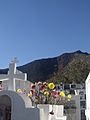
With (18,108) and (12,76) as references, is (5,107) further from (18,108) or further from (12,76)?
(12,76)

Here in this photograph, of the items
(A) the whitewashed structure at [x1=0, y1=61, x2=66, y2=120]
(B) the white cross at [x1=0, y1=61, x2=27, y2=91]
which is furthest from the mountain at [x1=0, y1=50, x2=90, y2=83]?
(A) the whitewashed structure at [x1=0, y1=61, x2=66, y2=120]

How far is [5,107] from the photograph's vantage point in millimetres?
9750

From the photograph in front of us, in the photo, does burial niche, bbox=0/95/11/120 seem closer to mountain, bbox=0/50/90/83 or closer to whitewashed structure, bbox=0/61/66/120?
whitewashed structure, bbox=0/61/66/120

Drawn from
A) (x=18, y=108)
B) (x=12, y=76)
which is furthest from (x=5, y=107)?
(x=12, y=76)

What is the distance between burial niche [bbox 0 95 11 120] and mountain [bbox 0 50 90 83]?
3289 cm

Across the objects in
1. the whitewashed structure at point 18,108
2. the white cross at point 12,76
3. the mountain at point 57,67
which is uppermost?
the mountain at point 57,67

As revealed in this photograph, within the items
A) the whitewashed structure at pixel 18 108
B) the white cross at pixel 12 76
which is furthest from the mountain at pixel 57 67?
the whitewashed structure at pixel 18 108

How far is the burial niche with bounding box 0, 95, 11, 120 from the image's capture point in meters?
9.67

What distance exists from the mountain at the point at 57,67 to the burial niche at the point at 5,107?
32891 mm

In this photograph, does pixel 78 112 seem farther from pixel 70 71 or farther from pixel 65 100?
pixel 70 71

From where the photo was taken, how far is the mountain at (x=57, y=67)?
43.2 meters

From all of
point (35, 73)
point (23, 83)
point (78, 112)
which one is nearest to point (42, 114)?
point (23, 83)

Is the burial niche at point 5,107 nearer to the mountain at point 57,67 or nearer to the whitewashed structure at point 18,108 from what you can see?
the whitewashed structure at point 18,108

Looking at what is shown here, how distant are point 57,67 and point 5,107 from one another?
155 feet
